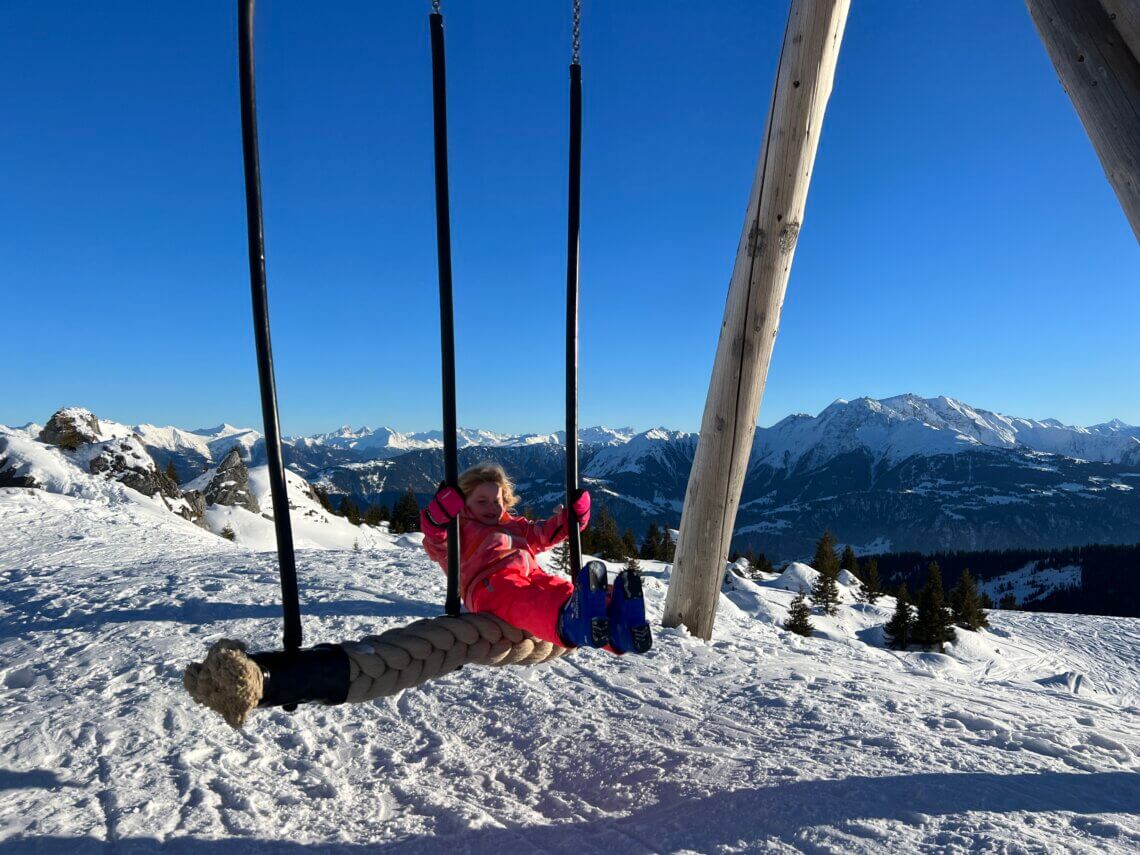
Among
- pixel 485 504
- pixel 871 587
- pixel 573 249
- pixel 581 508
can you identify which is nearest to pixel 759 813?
pixel 581 508

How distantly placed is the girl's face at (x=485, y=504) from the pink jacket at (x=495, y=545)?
0.03 m

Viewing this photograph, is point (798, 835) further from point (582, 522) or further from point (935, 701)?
point (935, 701)

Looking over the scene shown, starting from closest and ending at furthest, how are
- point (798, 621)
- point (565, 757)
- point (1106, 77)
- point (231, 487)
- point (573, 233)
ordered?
point (1106, 77)
point (573, 233)
point (565, 757)
point (798, 621)
point (231, 487)

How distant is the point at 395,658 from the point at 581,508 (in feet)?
3.62

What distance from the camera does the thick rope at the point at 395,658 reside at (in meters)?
1.77

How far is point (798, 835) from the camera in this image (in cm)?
217

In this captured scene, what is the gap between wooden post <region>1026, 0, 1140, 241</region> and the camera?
2166mm

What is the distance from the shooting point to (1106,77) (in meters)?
2.25

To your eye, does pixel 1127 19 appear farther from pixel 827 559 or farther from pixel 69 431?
pixel 827 559

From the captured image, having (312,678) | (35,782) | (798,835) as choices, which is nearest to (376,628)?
(35,782)

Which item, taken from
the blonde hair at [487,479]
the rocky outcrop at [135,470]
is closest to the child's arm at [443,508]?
the blonde hair at [487,479]

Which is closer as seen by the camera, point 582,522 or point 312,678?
point 312,678

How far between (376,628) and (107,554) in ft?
17.6

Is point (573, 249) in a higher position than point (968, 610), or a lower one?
higher
